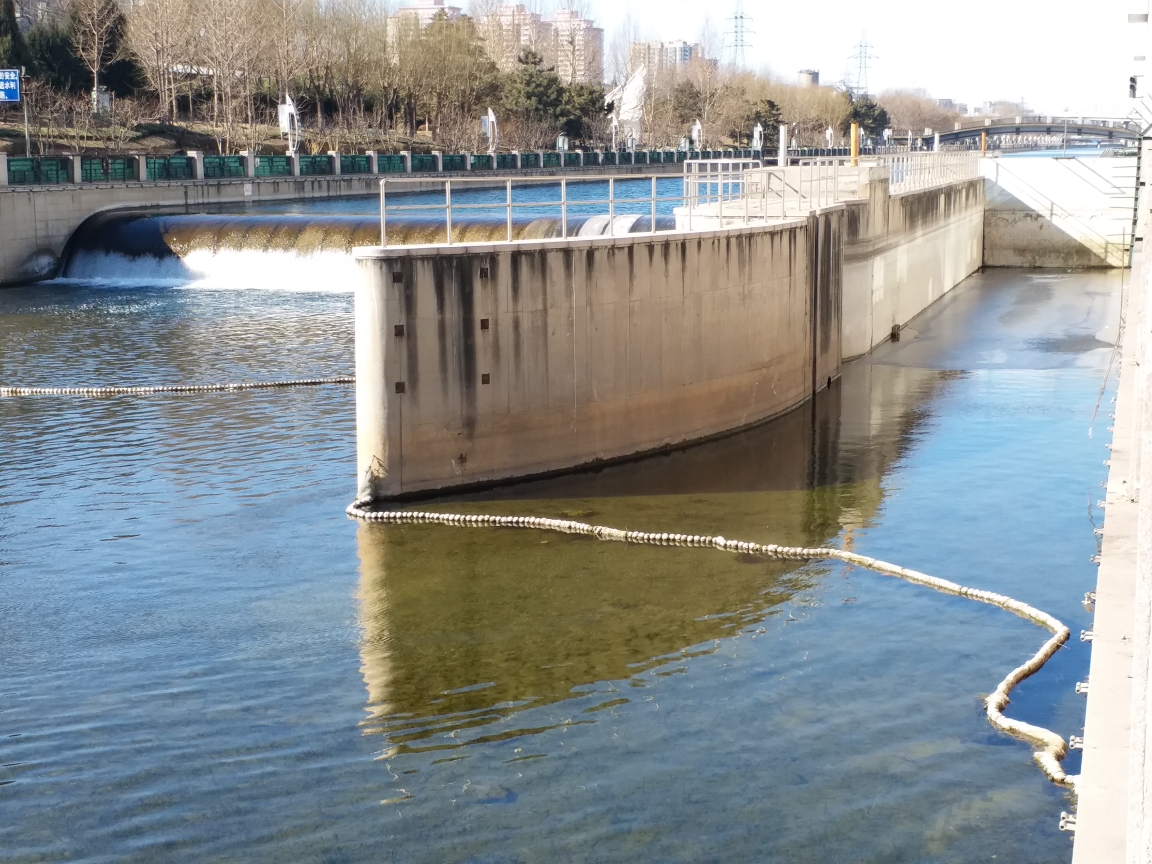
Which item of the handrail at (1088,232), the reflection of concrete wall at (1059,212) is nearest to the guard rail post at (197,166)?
the reflection of concrete wall at (1059,212)

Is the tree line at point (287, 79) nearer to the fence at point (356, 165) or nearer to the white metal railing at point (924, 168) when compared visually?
the fence at point (356, 165)

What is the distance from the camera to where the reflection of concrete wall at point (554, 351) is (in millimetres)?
16359

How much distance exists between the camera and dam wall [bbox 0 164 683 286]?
131 ft

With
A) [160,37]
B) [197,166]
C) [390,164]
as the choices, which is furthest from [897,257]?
[160,37]

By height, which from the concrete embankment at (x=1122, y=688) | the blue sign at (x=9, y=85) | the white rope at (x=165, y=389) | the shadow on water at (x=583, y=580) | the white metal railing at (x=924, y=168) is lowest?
the shadow on water at (x=583, y=580)

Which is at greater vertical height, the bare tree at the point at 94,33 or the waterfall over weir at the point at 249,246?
the bare tree at the point at 94,33

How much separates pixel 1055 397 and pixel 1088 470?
592 cm

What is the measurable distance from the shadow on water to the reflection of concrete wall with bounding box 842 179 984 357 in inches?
282

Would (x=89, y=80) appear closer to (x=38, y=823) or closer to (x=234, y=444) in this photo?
(x=234, y=444)

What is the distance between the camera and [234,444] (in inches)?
770

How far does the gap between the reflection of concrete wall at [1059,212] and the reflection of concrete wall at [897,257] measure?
4831 mm

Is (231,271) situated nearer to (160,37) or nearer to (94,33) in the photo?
(94,33)

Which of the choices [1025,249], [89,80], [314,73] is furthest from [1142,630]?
[314,73]

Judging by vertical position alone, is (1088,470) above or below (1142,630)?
below
